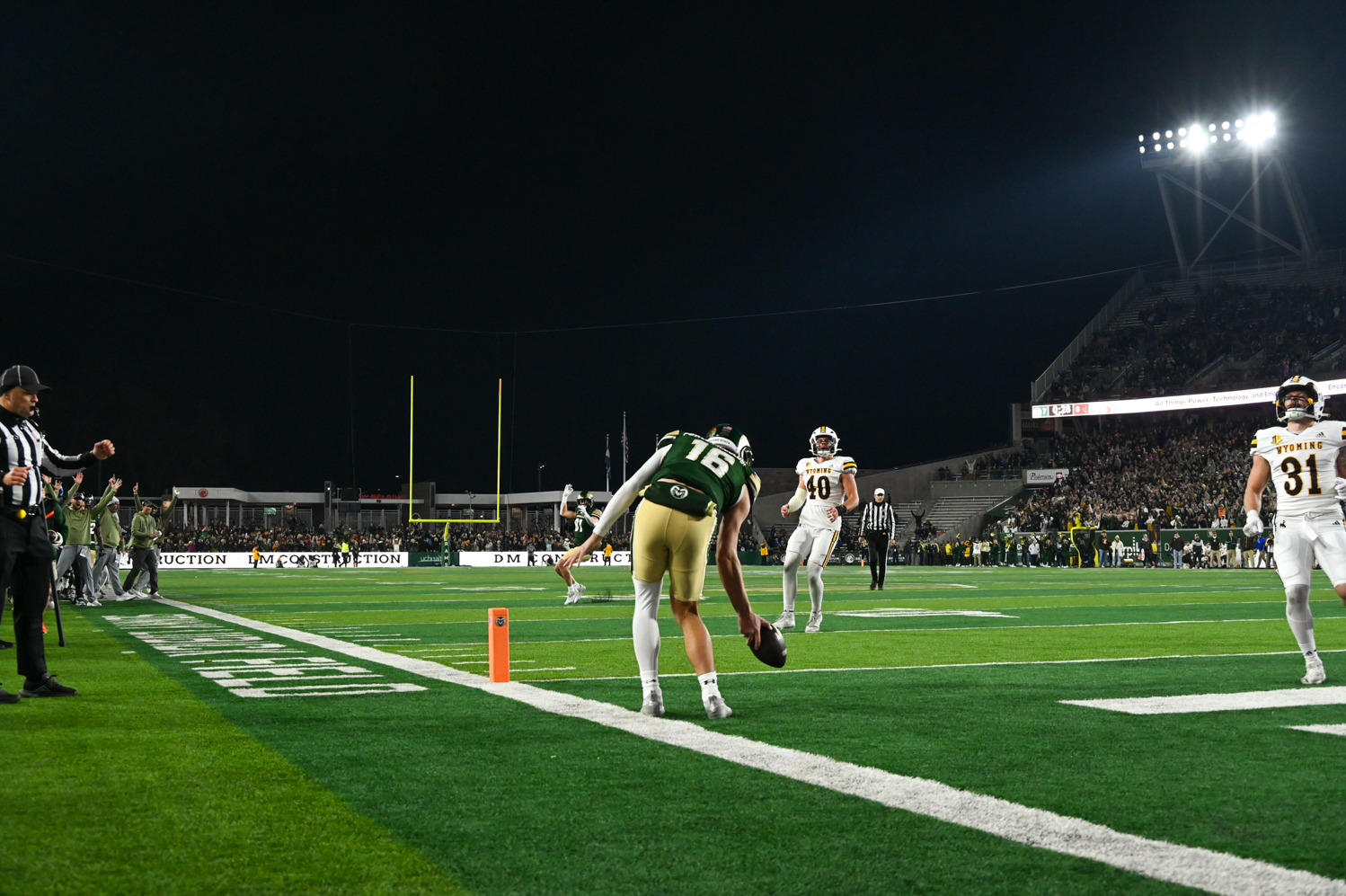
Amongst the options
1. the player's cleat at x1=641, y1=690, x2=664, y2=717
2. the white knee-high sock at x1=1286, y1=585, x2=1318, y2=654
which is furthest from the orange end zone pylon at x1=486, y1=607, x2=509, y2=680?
the white knee-high sock at x1=1286, y1=585, x2=1318, y2=654

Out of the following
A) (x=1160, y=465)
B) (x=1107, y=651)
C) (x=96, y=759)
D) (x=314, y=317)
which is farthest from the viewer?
(x=314, y=317)

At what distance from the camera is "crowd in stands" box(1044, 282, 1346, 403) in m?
55.2

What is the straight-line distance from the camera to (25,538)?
7.23m

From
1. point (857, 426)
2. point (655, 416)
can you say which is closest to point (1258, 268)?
point (857, 426)

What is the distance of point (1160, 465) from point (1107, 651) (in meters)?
47.5

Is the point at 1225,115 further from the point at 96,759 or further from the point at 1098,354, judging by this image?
the point at 96,759

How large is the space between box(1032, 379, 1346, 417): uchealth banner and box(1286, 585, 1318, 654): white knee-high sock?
47340 millimetres

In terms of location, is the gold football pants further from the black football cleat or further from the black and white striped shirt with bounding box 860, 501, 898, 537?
the black and white striped shirt with bounding box 860, 501, 898, 537

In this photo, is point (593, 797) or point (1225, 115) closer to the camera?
point (593, 797)

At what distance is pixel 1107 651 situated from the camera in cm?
1039

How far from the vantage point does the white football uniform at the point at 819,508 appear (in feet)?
43.7

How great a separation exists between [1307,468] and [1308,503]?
243 millimetres

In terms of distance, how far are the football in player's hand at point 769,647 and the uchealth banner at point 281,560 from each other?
139ft

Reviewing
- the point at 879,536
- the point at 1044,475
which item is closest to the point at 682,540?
the point at 879,536
